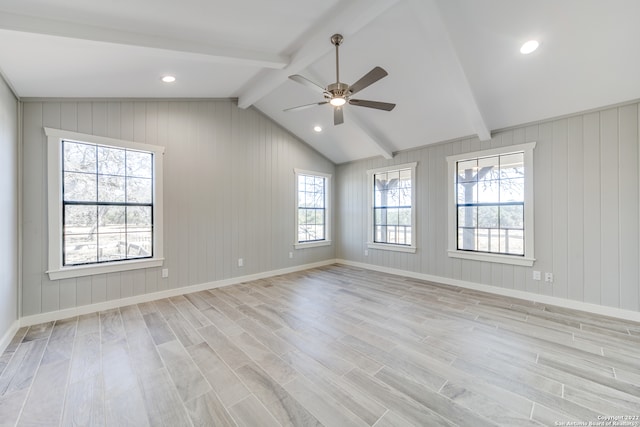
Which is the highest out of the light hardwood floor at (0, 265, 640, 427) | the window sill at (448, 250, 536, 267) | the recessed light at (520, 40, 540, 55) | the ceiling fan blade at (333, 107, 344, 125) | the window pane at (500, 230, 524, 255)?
the recessed light at (520, 40, 540, 55)

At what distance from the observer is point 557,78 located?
3170 millimetres

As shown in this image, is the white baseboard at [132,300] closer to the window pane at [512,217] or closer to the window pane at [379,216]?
the window pane at [379,216]

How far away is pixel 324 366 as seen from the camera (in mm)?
2279

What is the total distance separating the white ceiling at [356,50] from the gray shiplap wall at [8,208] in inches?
12.2

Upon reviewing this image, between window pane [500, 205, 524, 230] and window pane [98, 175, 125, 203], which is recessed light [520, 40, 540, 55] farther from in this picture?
window pane [98, 175, 125, 203]

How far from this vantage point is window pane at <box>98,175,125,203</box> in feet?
11.9

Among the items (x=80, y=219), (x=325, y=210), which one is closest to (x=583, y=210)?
(x=325, y=210)

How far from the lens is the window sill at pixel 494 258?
398 centimetres

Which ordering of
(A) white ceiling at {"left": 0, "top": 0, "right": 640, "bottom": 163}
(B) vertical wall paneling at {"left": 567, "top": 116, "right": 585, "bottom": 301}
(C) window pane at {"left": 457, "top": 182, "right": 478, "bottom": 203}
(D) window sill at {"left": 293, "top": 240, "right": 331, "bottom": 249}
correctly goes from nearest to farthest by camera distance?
1. (A) white ceiling at {"left": 0, "top": 0, "right": 640, "bottom": 163}
2. (B) vertical wall paneling at {"left": 567, "top": 116, "right": 585, "bottom": 301}
3. (C) window pane at {"left": 457, "top": 182, "right": 478, "bottom": 203}
4. (D) window sill at {"left": 293, "top": 240, "right": 331, "bottom": 249}

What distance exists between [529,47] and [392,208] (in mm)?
3435

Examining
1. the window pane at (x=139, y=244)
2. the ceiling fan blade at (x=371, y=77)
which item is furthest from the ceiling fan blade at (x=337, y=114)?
the window pane at (x=139, y=244)

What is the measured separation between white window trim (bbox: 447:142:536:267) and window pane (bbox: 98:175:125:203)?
5134 millimetres

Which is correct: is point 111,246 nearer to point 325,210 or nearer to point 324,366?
point 324,366

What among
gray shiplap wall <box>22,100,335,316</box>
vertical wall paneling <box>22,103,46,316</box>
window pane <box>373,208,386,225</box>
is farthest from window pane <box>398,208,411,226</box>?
vertical wall paneling <box>22,103,46,316</box>
